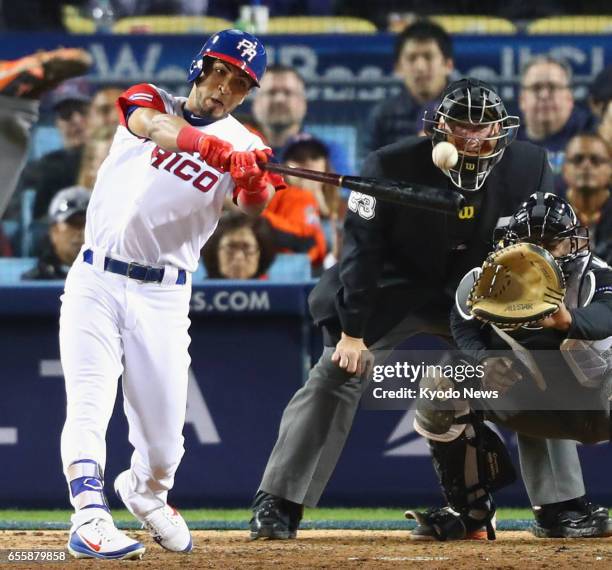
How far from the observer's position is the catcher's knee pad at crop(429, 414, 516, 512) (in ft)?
16.5

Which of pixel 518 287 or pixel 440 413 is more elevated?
pixel 518 287

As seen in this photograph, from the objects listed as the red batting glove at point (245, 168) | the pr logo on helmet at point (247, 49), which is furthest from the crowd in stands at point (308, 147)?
the red batting glove at point (245, 168)

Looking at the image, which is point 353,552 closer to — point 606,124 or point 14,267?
point 14,267

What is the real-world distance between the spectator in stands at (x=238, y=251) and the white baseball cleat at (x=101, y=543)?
2893mm

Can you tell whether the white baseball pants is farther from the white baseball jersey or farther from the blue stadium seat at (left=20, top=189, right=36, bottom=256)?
the blue stadium seat at (left=20, top=189, right=36, bottom=256)

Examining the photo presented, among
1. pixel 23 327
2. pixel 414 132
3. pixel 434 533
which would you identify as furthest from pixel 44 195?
pixel 434 533

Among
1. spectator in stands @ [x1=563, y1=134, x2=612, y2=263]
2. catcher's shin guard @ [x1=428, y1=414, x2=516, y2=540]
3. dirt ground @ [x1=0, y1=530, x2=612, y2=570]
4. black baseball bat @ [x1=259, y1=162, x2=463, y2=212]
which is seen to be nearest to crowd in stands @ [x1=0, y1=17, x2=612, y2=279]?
spectator in stands @ [x1=563, y1=134, x2=612, y2=263]

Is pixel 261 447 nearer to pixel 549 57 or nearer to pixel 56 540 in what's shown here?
pixel 56 540

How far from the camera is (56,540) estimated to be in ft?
16.7

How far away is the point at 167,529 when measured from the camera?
4.76m

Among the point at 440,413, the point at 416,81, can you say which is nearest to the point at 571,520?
the point at 440,413

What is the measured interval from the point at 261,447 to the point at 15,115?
2.39 meters

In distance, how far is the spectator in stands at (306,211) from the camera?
743 centimetres

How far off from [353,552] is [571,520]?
103 cm
